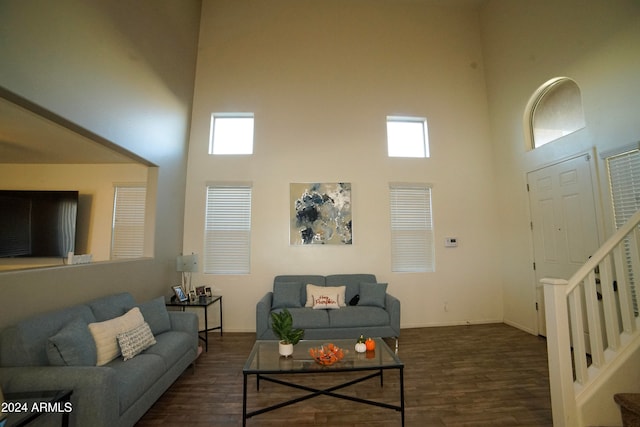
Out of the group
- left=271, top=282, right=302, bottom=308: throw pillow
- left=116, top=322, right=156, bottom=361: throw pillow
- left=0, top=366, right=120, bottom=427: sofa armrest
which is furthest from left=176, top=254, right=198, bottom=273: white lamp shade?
left=0, top=366, right=120, bottom=427: sofa armrest

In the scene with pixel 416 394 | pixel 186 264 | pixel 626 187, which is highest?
pixel 626 187

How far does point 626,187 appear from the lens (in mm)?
2838

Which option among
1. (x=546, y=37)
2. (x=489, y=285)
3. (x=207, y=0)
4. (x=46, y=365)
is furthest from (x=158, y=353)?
(x=546, y=37)

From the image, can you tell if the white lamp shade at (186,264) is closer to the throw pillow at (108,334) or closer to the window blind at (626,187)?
the throw pillow at (108,334)

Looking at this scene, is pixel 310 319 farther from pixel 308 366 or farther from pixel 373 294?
pixel 308 366

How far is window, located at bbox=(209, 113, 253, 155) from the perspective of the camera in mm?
4594

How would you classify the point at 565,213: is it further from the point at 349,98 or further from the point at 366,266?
the point at 349,98

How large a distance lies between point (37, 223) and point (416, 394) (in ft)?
16.2

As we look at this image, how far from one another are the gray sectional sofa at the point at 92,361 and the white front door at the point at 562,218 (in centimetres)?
471

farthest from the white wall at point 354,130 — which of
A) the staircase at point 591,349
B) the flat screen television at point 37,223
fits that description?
the staircase at point 591,349

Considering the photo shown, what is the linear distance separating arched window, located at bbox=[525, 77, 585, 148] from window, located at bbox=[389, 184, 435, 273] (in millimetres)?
1723

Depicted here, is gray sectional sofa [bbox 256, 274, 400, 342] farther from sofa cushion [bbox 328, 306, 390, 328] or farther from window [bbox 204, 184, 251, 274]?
window [bbox 204, 184, 251, 274]

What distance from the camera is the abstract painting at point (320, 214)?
4.34 meters

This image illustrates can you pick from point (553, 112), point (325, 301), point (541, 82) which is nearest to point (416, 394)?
point (325, 301)
